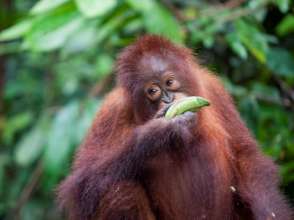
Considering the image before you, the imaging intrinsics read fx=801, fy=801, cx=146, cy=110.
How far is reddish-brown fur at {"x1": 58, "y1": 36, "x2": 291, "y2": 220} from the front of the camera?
4.48m

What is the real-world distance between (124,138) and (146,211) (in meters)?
0.45

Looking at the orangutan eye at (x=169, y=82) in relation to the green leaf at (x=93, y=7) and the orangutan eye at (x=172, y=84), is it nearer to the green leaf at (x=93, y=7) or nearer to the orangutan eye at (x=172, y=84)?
the orangutan eye at (x=172, y=84)

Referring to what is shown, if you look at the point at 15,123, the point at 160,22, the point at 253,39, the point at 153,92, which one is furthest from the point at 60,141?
the point at 153,92

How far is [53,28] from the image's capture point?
5555mm

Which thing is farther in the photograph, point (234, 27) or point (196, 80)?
point (234, 27)

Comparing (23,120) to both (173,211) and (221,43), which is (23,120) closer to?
(221,43)

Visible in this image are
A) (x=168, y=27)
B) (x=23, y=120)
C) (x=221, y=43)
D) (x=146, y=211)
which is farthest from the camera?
(x=23, y=120)

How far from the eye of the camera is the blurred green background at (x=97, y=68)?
564 centimetres

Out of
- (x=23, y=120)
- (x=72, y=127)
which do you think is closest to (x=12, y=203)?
(x=23, y=120)

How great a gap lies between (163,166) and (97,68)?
340cm

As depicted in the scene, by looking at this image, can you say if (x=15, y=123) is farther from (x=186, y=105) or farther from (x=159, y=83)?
(x=186, y=105)

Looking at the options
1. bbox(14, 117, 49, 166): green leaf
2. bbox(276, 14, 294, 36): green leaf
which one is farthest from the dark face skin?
bbox(14, 117, 49, 166): green leaf

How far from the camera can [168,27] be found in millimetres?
5770

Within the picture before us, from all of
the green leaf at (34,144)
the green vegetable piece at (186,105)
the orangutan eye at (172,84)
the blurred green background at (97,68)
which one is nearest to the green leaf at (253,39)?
the blurred green background at (97,68)
